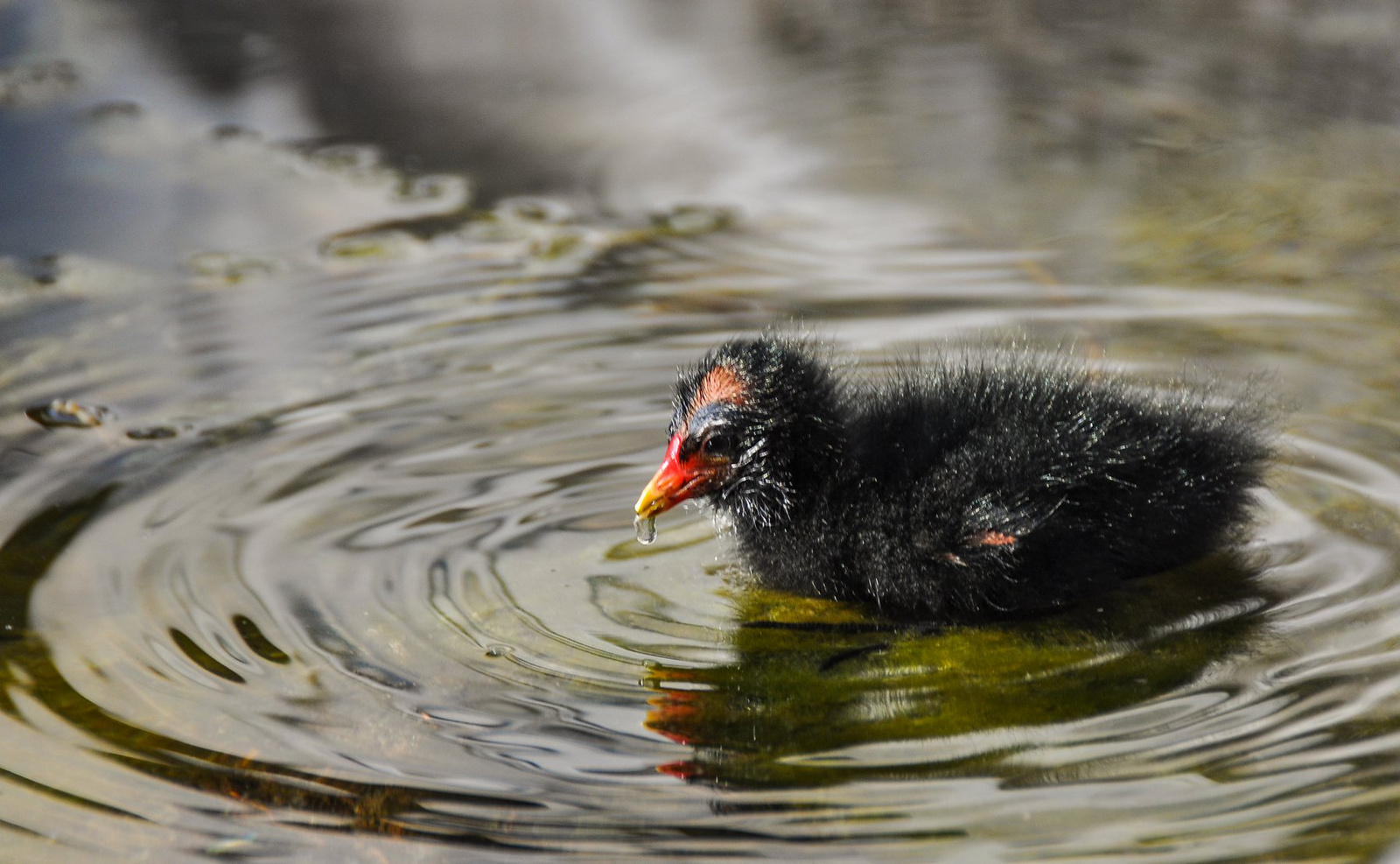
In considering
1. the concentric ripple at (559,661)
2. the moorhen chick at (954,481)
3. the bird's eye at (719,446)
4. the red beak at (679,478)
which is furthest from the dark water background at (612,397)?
the bird's eye at (719,446)

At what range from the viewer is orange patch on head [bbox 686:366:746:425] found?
11.9ft

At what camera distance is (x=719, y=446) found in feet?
12.0

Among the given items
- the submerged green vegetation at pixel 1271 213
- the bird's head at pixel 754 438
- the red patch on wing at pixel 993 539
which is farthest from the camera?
the submerged green vegetation at pixel 1271 213

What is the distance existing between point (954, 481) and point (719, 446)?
22.0 inches

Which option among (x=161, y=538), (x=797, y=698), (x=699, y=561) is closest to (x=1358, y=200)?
(x=699, y=561)

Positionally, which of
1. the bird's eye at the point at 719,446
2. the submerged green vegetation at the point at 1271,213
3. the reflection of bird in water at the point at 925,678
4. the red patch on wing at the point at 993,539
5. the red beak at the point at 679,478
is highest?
the bird's eye at the point at 719,446

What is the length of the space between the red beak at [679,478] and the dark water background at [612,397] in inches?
8.6

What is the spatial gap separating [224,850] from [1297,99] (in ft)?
20.9

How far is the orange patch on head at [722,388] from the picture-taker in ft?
11.9

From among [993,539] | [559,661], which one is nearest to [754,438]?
[993,539]

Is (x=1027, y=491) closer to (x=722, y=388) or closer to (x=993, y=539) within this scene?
(x=993, y=539)

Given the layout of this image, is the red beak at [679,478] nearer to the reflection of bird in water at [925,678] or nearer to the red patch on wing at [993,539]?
the reflection of bird in water at [925,678]

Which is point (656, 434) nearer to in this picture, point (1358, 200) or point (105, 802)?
point (105, 802)

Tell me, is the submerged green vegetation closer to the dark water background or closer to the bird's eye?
the dark water background
